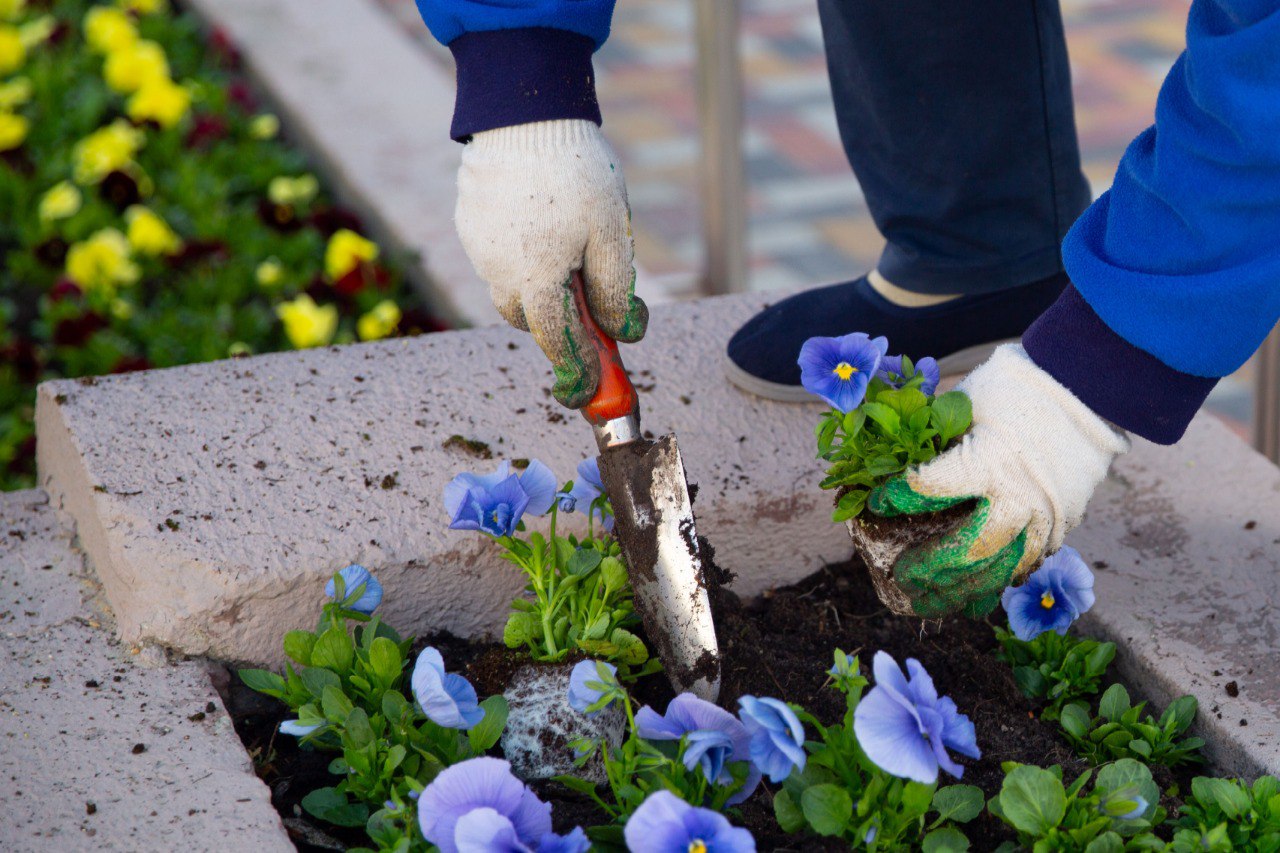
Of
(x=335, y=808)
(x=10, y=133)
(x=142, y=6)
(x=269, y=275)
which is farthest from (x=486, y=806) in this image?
(x=142, y=6)

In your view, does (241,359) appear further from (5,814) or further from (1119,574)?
(1119,574)

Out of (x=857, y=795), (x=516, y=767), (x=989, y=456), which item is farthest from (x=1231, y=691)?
(x=516, y=767)

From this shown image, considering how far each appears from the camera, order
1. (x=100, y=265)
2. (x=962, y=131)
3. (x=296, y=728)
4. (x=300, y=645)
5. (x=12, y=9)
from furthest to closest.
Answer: (x=12, y=9) → (x=100, y=265) → (x=962, y=131) → (x=300, y=645) → (x=296, y=728)

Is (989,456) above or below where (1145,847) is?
above

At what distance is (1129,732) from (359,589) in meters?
0.85

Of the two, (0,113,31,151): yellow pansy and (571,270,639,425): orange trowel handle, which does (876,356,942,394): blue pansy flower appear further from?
(0,113,31,151): yellow pansy

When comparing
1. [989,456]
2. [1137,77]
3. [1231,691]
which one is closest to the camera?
[989,456]

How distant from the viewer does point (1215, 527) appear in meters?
1.81

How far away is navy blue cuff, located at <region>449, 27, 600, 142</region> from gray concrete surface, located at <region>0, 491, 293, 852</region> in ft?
2.34

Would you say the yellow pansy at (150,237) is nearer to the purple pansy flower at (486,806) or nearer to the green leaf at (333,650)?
the green leaf at (333,650)

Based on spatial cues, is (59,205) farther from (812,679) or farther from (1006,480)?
(1006,480)

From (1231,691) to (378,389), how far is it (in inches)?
45.8

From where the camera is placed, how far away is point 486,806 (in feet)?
3.84

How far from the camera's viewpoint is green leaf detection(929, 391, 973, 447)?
1399 millimetres
